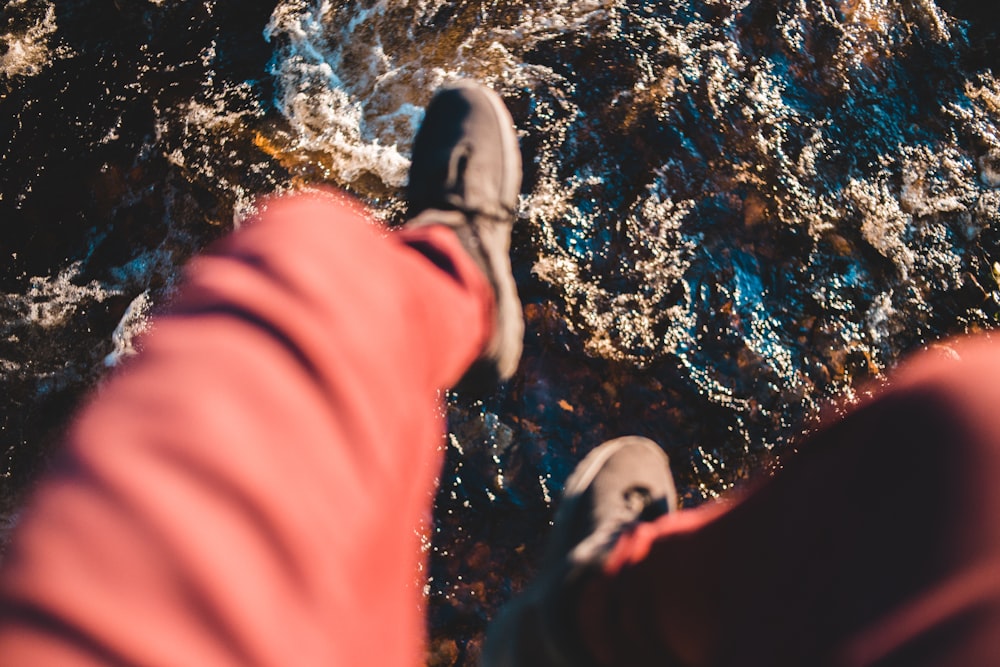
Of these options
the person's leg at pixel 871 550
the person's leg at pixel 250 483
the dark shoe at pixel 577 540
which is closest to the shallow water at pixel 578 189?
the dark shoe at pixel 577 540

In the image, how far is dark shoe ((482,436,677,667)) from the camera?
1.06 metres

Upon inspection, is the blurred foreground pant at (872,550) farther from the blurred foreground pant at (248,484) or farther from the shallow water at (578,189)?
the shallow water at (578,189)

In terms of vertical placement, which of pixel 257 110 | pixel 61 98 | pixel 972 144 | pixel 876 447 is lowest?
pixel 876 447

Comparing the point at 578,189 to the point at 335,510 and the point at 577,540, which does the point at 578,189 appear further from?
the point at 335,510

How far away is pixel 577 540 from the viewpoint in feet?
4.55

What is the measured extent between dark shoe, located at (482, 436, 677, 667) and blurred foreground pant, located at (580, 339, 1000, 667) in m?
0.19

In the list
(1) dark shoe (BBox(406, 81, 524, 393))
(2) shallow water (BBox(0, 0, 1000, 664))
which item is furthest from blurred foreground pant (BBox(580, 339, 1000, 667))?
Answer: (2) shallow water (BBox(0, 0, 1000, 664))

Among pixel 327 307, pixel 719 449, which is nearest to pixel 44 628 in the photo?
pixel 327 307

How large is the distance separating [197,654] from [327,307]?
418 mm

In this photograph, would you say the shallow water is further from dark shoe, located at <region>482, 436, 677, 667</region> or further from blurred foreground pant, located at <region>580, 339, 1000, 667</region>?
blurred foreground pant, located at <region>580, 339, 1000, 667</region>

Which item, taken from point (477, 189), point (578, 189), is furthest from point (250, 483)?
point (578, 189)

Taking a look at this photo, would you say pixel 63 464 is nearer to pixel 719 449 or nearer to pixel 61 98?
pixel 719 449

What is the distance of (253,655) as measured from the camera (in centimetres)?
53

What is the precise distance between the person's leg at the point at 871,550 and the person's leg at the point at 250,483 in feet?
1.69
